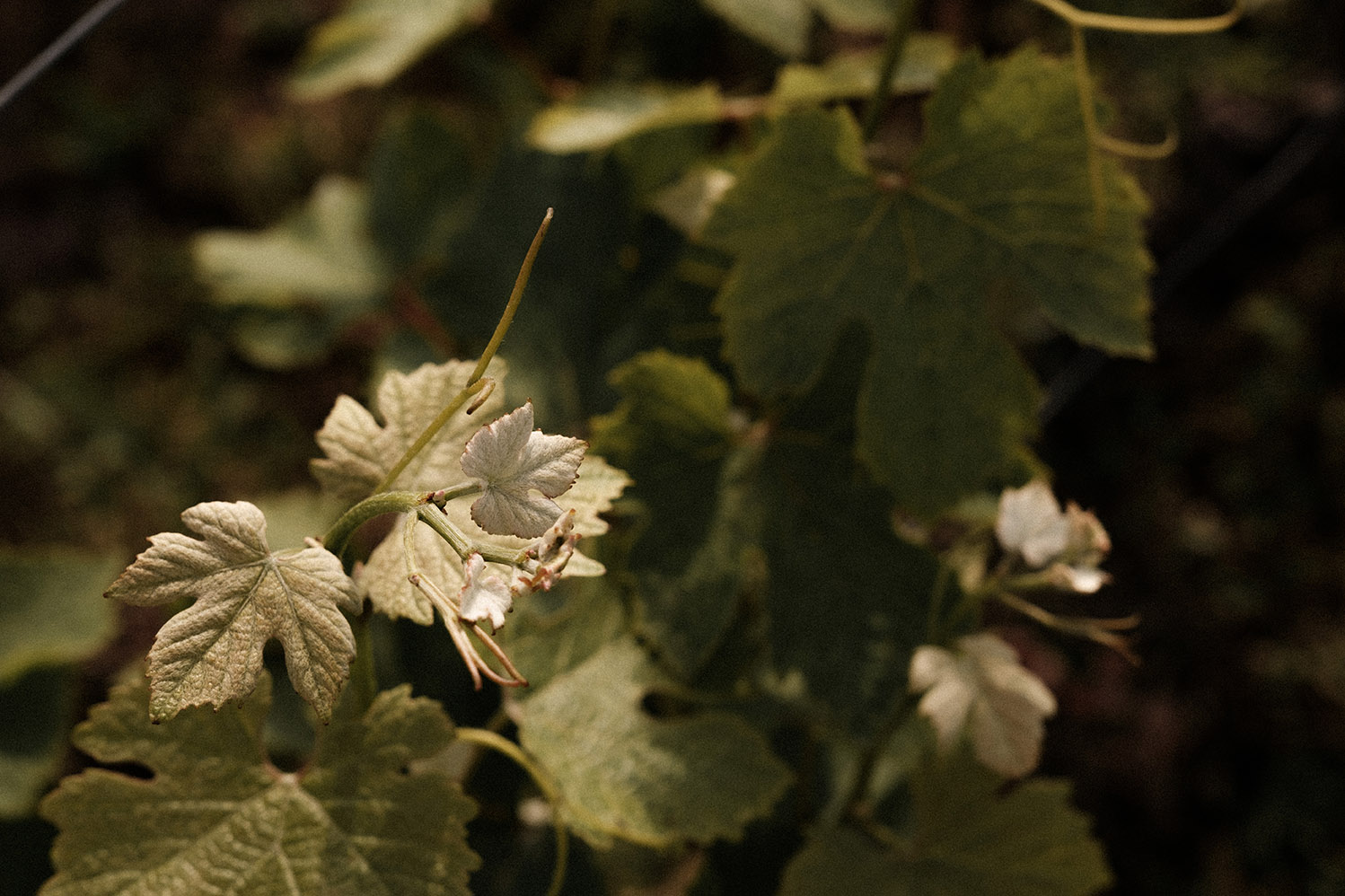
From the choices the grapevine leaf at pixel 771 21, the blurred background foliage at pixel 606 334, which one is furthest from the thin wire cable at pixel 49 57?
the grapevine leaf at pixel 771 21

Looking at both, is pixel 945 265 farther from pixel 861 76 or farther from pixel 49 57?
pixel 49 57

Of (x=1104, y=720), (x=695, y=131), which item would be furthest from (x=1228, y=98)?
(x=695, y=131)

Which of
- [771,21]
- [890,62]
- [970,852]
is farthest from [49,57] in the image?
[970,852]

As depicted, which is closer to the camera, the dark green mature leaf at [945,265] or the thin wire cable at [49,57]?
the thin wire cable at [49,57]

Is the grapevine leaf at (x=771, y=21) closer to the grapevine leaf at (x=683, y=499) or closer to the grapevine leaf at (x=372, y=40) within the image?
the grapevine leaf at (x=372, y=40)

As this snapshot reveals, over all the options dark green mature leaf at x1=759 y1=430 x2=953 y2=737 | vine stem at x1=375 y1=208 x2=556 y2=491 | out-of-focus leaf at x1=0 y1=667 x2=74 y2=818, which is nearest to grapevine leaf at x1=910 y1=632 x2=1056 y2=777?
dark green mature leaf at x1=759 y1=430 x2=953 y2=737

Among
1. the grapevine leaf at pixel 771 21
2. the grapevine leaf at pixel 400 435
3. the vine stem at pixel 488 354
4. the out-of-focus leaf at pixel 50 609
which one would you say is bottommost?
the out-of-focus leaf at pixel 50 609

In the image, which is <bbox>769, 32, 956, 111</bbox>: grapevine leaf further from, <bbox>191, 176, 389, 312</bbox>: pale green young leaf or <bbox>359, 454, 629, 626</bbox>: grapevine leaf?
<bbox>191, 176, 389, 312</bbox>: pale green young leaf

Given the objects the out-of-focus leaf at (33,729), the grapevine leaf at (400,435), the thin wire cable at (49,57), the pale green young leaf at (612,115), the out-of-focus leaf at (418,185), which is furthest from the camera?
the out-of-focus leaf at (418,185)
